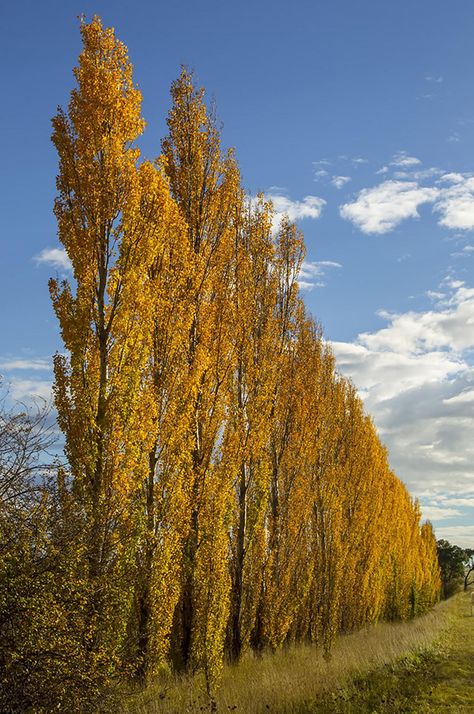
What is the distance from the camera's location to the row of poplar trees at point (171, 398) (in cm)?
956

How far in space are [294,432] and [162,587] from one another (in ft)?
28.6

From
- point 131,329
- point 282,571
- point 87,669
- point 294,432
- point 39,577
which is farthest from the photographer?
point 294,432

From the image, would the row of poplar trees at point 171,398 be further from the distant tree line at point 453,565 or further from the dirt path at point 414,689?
the distant tree line at point 453,565

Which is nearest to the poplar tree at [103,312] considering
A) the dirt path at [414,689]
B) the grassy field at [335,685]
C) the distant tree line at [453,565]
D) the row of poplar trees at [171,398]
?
the row of poplar trees at [171,398]

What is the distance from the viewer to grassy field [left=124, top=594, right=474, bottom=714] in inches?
410

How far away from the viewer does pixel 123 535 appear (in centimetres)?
929

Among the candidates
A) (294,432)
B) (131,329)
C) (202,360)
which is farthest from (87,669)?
(294,432)

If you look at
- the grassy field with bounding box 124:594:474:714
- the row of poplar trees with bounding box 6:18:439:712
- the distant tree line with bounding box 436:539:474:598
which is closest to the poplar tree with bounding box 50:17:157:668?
the row of poplar trees with bounding box 6:18:439:712

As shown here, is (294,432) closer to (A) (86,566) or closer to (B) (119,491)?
(B) (119,491)

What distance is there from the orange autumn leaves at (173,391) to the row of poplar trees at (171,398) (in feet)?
0.11

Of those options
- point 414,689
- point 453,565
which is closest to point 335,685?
point 414,689

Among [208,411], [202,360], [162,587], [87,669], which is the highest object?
[202,360]

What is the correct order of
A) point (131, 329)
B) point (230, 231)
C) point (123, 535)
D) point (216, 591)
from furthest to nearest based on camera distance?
point (230, 231)
point (216, 591)
point (131, 329)
point (123, 535)

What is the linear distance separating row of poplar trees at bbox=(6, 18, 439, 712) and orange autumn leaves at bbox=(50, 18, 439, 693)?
32mm
